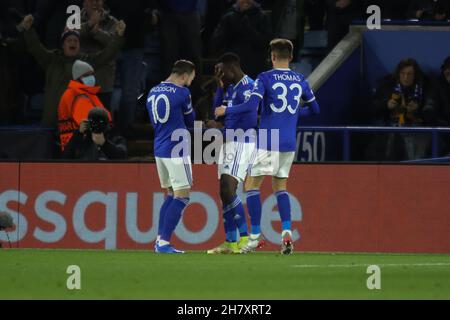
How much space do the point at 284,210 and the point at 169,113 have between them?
1.61 metres

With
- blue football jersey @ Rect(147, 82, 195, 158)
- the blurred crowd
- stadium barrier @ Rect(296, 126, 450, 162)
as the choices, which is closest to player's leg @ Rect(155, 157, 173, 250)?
blue football jersey @ Rect(147, 82, 195, 158)

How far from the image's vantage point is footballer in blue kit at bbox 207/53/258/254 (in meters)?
16.5

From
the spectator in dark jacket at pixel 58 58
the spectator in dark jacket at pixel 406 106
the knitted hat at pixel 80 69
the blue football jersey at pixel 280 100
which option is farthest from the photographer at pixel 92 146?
the spectator in dark jacket at pixel 406 106

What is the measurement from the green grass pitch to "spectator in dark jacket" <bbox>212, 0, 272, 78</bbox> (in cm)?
514

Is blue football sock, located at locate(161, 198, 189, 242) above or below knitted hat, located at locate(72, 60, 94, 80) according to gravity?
below

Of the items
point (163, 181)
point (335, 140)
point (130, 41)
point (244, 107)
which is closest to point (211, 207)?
point (163, 181)

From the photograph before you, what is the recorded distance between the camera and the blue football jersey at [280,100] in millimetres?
16062

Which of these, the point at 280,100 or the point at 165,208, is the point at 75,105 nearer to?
the point at 165,208

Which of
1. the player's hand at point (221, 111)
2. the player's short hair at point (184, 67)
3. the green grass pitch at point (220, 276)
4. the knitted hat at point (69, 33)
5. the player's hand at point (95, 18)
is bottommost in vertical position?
the green grass pitch at point (220, 276)

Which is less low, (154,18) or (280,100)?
(154,18)

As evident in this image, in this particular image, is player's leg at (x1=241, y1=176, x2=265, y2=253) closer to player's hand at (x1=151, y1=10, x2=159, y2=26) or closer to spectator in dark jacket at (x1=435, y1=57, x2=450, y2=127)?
spectator in dark jacket at (x1=435, y1=57, x2=450, y2=127)

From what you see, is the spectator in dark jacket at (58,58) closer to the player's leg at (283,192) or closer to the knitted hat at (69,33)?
the knitted hat at (69,33)

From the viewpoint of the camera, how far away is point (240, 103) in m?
16.6

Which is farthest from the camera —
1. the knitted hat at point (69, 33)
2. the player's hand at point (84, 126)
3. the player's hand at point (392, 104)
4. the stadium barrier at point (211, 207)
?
the player's hand at point (392, 104)
